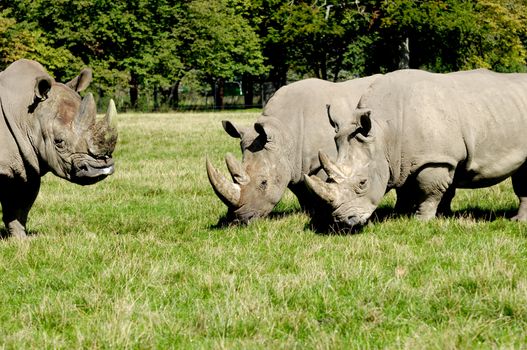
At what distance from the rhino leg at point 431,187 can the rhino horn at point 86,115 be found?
3.35 metres

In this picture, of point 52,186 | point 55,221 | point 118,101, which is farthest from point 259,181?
point 118,101

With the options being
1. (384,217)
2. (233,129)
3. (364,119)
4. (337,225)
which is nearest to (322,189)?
(337,225)

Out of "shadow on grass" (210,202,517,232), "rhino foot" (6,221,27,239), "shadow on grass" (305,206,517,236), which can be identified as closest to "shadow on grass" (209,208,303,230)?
"shadow on grass" (210,202,517,232)

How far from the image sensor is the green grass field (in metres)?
4.47

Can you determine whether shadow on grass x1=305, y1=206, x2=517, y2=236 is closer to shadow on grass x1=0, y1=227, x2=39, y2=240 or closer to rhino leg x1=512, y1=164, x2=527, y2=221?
rhino leg x1=512, y1=164, x2=527, y2=221

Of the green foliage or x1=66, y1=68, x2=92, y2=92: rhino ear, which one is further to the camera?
the green foliage

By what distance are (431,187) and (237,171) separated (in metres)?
2.00

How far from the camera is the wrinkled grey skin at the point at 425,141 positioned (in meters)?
7.75

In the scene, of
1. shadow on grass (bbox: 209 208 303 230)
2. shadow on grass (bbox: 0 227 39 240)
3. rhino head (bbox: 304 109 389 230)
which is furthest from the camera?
shadow on grass (bbox: 209 208 303 230)

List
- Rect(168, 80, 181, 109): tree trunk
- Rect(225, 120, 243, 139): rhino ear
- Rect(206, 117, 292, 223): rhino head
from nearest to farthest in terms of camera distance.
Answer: Rect(206, 117, 292, 223): rhino head, Rect(225, 120, 243, 139): rhino ear, Rect(168, 80, 181, 109): tree trunk

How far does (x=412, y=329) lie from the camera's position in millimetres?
4531

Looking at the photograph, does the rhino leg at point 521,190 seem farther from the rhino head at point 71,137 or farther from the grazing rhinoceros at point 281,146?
the rhino head at point 71,137

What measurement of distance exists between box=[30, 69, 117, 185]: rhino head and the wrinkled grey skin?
2.11 metres

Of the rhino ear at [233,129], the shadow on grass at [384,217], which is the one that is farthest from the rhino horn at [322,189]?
the rhino ear at [233,129]
